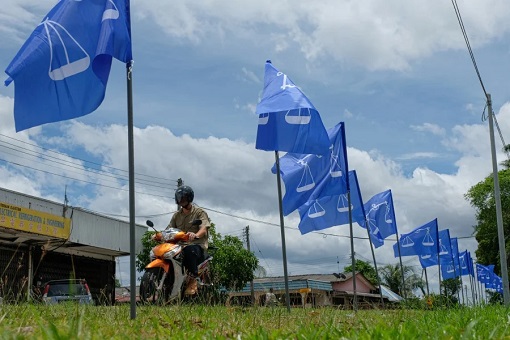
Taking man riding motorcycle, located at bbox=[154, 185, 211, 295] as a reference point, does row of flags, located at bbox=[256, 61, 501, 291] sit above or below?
above

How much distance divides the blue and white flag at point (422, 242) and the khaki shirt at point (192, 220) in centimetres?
1952

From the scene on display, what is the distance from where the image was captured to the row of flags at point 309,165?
10648 millimetres

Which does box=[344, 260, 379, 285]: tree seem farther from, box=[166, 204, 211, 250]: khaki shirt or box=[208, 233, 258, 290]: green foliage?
box=[166, 204, 211, 250]: khaki shirt

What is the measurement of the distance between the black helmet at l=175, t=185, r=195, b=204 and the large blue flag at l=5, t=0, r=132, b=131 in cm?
334

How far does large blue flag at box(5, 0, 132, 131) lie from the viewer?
660 centimetres

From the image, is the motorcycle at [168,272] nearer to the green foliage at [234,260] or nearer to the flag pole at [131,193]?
the flag pole at [131,193]

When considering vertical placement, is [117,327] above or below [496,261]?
below

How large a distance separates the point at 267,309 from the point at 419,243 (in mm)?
22254

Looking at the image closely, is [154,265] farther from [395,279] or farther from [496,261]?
[395,279]

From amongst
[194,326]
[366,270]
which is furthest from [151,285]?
[366,270]

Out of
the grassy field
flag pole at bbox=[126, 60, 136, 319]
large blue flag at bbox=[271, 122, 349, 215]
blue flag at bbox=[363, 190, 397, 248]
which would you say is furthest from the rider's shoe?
blue flag at bbox=[363, 190, 397, 248]

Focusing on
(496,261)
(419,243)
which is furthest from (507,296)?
(496,261)

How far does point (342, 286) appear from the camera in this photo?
58094 millimetres

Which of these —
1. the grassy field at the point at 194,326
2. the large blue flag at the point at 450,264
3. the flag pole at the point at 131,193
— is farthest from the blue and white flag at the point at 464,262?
the flag pole at the point at 131,193
